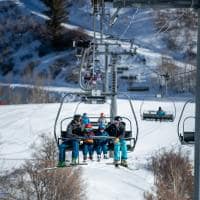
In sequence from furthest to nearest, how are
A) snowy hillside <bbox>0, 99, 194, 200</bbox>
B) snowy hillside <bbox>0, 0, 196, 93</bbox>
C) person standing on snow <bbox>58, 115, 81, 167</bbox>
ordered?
snowy hillside <bbox>0, 0, 196, 93</bbox>, snowy hillside <bbox>0, 99, 194, 200</bbox>, person standing on snow <bbox>58, 115, 81, 167</bbox>

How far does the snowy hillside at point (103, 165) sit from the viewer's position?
27284 millimetres

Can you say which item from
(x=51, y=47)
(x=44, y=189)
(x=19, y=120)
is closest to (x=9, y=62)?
(x=51, y=47)

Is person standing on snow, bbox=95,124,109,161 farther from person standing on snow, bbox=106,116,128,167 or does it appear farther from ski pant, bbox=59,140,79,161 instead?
ski pant, bbox=59,140,79,161

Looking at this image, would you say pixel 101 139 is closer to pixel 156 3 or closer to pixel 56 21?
pixel 156 3

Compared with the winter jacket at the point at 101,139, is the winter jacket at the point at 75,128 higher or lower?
higher

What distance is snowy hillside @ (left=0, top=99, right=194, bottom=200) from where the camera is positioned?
2728 centimetres

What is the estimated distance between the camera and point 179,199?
90.1 feet

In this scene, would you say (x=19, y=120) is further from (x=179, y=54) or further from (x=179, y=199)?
(x=179, y=54)

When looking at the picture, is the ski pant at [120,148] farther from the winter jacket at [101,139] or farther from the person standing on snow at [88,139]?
the person standing on snow at [88,139]

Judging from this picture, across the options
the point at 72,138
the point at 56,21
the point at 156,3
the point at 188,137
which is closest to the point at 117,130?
the point at 72,138

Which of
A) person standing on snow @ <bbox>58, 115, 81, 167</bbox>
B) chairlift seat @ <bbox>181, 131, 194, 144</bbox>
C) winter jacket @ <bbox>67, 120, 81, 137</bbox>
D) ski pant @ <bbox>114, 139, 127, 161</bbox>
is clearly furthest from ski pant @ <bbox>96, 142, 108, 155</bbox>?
chairlift seat @ <bbox>181, 131, 194, 144</bbox>

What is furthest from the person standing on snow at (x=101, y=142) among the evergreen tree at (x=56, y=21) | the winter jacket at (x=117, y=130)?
the evergreen tree at (x=56, y=21)

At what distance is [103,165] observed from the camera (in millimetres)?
27359

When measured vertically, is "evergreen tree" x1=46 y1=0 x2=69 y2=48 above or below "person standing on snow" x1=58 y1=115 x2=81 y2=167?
above
